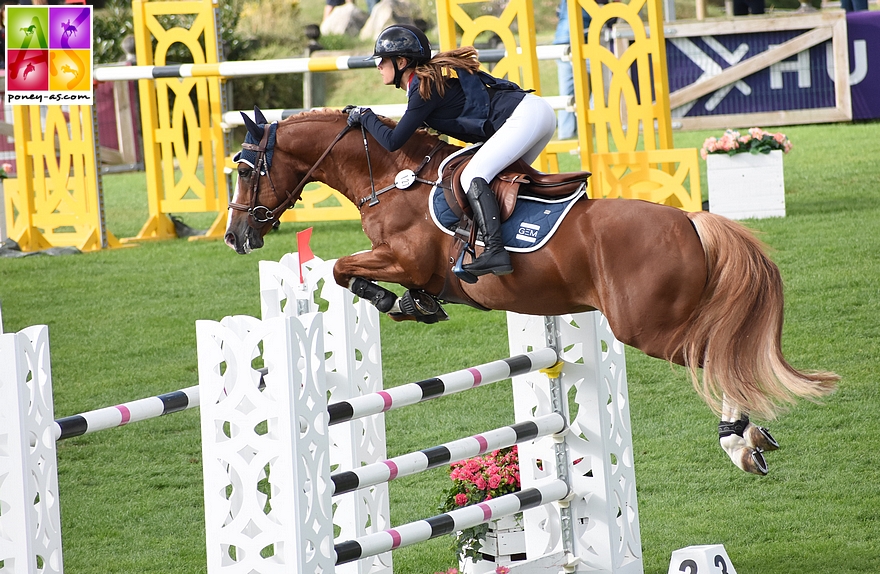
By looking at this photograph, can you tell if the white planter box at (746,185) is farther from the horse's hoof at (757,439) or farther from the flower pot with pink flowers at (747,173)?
the horse's hoof at (757,439)

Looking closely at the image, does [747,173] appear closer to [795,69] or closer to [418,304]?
[795,69]

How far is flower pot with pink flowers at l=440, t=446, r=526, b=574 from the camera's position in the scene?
4289mm

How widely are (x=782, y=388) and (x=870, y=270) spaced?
440 cm

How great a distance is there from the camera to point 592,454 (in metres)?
4.16

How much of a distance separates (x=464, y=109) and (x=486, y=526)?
1544mm

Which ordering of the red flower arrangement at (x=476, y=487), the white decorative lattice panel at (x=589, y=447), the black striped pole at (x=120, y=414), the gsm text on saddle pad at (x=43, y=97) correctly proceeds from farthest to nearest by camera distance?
1. the gsm text on saddle pad at (x=43, y=97)
2. the red flower arrangement at (x=476, y=487)
3. the white decorative lattice panel at (x=589, y=447)
4. the black striped pole at (x=120, y=414)

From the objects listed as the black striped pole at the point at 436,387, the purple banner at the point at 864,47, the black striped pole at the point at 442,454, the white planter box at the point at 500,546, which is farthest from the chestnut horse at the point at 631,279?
the purple banner at the point at 864,47

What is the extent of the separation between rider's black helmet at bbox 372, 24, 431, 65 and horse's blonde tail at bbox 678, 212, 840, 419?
1018 millimetres

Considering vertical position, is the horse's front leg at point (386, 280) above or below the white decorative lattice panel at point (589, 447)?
above

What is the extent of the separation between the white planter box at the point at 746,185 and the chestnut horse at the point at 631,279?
16.5 ft

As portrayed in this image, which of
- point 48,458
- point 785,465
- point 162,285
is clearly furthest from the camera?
point 162,285

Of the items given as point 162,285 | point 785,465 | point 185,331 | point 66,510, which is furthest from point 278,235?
point 785,465

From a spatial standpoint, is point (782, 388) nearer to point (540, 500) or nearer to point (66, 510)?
point (540, 500)

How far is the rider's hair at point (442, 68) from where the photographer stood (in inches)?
142
